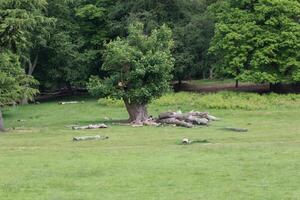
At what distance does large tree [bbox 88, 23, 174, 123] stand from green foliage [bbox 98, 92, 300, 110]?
8.67 m

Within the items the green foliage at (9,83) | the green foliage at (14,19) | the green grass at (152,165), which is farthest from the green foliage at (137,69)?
the green grass at (152,165)

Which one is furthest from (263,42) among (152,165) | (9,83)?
(152,165)

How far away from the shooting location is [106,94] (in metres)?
35.7

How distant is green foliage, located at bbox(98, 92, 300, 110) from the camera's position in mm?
42625

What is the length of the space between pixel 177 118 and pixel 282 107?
11.6 meters

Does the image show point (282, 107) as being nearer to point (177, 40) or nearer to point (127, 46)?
point (127, 46)

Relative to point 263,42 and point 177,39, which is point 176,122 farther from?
point 177,39

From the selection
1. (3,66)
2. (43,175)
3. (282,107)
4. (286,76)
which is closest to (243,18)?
(286,76)

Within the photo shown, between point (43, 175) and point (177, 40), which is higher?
point (177, 40)

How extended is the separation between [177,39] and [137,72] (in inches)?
1017

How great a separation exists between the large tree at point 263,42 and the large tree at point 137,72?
48.6ft

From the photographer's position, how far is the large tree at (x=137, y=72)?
34656 mm

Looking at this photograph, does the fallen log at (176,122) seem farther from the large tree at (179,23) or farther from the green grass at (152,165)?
the large tree at (179,23)

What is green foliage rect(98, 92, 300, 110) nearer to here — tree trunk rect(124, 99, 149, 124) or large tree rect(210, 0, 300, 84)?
large tree rect(210, 0, 300, 84)
